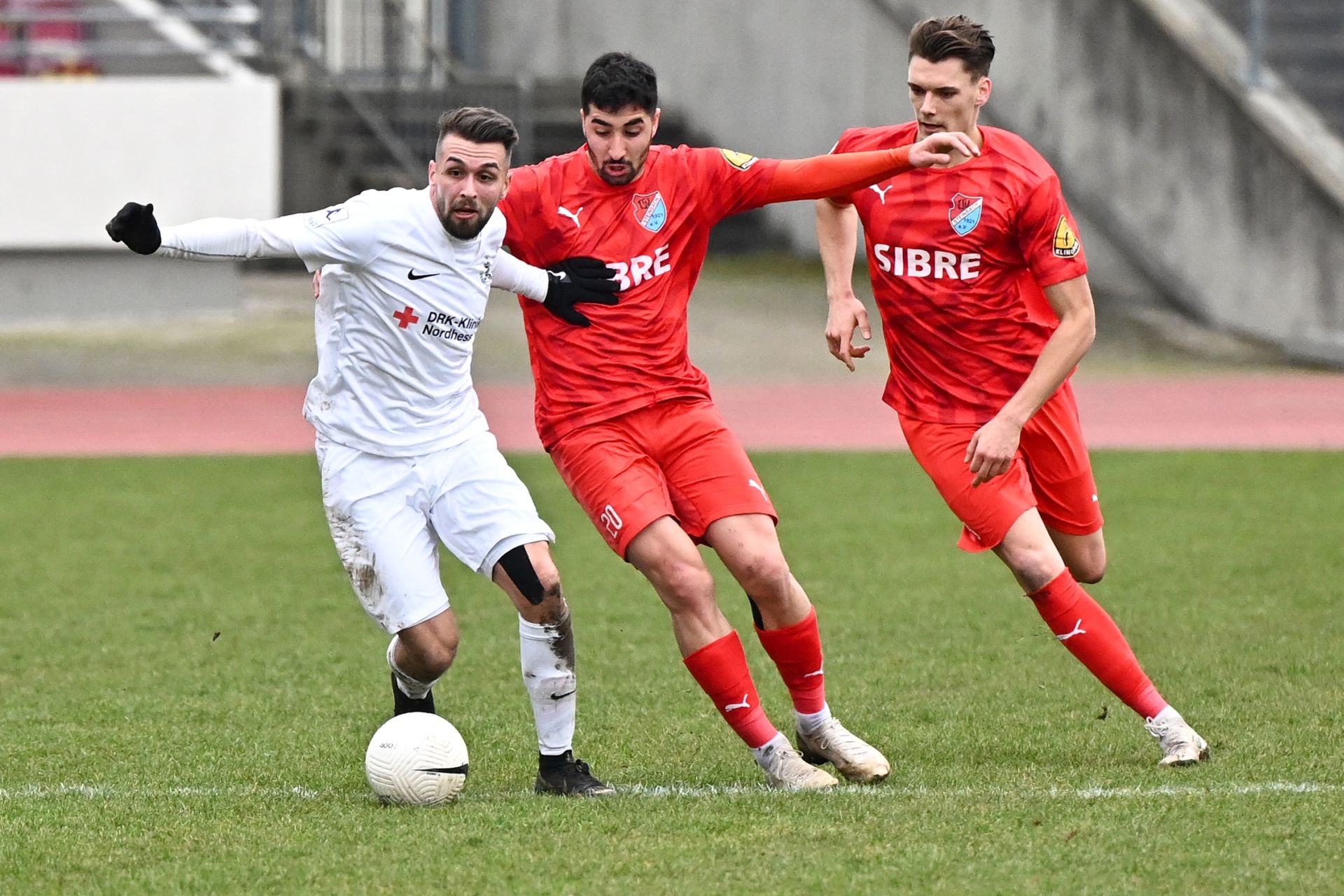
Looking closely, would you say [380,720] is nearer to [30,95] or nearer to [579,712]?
[579,712]

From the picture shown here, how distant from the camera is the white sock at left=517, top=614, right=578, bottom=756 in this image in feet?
18.9

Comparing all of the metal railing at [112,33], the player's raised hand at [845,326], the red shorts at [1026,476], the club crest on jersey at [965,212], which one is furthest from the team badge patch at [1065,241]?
the metal railing at [112,33]

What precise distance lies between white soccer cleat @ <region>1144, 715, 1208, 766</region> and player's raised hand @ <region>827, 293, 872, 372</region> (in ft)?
4.91

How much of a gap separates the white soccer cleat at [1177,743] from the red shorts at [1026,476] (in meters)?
0.76

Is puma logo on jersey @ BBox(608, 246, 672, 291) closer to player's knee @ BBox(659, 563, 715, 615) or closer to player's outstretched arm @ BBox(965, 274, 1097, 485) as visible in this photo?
player's knee @ BBox(659, 563, 715, 615)

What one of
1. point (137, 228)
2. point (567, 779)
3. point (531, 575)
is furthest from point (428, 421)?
point (567, 779)

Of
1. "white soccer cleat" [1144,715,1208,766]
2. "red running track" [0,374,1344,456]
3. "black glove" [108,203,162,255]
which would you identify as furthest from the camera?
"red running track" [0,374,1344,456]

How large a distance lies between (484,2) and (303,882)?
77.6 ft

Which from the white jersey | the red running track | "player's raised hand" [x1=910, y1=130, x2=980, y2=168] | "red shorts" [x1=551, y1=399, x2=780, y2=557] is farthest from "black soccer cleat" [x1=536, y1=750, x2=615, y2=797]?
the red running track

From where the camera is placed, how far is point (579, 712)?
22.9 ft

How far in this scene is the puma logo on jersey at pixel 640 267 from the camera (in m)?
6.17

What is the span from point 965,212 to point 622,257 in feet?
3.75

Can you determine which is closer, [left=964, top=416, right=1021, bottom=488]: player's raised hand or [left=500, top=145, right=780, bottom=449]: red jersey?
[left=964, top=416, right=1021, bottom=488]: player's raised hand

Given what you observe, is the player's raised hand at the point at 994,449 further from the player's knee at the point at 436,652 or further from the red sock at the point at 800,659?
the player's knee at the point at 436,652
